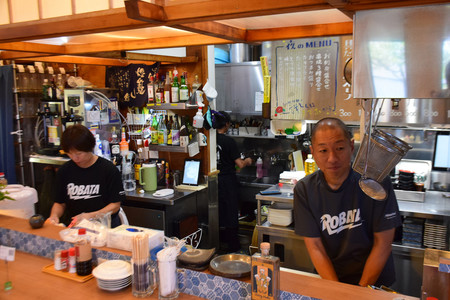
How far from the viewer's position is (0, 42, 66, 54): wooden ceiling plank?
306cm

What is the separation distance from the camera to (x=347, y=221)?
238 centimetres

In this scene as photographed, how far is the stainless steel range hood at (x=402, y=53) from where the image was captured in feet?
4.36

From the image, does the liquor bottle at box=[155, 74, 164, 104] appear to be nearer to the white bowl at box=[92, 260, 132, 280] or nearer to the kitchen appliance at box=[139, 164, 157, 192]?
the kitchen appliance at box=[139, 164, 157, 192]

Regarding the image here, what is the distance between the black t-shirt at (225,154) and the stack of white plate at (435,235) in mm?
2703

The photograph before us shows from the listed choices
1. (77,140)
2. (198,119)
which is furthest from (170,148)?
(77,140)

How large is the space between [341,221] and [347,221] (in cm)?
4

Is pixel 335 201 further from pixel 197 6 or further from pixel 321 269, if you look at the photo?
pixel 197 6

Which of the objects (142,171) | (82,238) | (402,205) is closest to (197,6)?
(82,238)

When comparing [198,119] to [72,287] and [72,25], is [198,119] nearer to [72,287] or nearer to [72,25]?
[72,25]

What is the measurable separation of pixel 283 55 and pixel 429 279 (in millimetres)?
2215

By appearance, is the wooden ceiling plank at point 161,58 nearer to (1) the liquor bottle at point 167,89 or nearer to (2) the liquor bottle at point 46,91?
(1) the liquor bottle at point 167,89

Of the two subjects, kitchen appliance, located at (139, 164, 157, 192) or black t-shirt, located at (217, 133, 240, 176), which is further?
black t-shirt, located at (217, 133, 240, 176)

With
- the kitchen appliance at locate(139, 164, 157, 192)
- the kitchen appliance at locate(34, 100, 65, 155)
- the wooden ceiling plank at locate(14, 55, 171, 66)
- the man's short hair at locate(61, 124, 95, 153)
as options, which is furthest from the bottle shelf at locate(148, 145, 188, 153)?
the man's short hair at locate(61, 124, 95, 153)

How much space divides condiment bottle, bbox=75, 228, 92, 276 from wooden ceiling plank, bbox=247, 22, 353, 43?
1474 mm
